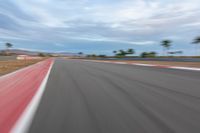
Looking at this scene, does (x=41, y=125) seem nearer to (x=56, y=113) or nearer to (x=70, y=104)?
(x=56, y=113)

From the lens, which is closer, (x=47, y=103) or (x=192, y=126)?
(x=192, y=126)

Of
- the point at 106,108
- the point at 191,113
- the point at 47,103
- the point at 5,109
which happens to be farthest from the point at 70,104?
the point at 191,113

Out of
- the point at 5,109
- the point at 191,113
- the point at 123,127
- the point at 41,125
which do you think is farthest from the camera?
the point at 5,109

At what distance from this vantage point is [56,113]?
6.00 meters

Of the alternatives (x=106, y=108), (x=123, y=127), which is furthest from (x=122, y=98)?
(x=123, y=127)

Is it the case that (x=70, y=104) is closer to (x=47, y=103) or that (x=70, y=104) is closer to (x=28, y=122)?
(x=47, y=103)

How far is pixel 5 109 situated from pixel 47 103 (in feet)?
3.62

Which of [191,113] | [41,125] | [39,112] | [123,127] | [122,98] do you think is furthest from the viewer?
[122,98]

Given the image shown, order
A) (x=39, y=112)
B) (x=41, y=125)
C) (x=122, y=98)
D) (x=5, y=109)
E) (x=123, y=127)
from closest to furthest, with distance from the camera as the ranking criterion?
(x=123, y=127)
(x=41, y=125)
(x=39, y=112)
(x=5, y=109)
(x=122, y=98)

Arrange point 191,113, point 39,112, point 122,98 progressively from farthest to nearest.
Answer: point 122,98 < point 39,112 < point 191,113

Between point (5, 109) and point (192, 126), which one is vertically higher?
point (192, 126)

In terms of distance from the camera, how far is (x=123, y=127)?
4.67 meters

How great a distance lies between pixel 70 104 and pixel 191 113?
3.08m

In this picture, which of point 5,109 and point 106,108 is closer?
point 106,108
